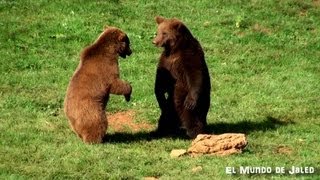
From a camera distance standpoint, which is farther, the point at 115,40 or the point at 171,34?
the point at 171,34

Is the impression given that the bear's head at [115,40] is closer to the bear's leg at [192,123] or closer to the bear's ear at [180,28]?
the bear's ear at [180,28]

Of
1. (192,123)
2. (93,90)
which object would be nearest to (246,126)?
(192,123)

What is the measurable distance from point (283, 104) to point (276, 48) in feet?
11.0

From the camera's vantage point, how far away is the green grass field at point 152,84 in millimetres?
8641

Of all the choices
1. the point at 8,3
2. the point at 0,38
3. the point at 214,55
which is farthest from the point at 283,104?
the point at 8,3

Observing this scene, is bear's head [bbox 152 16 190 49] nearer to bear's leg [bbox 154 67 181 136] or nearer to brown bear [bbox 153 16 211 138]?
brown bear [bbox 153 16 211 138]

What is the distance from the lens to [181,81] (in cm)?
990

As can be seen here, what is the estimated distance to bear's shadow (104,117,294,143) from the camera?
387 inches

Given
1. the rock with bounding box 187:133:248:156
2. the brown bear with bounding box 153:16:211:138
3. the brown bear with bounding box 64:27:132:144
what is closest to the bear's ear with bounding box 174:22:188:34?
the brown bear with bounding box 153:16:211:138

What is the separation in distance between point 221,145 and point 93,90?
1742mm

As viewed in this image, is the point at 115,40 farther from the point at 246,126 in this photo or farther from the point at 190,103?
the point at 246,126

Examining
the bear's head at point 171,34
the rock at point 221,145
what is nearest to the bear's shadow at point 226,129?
the rock at point 221,145

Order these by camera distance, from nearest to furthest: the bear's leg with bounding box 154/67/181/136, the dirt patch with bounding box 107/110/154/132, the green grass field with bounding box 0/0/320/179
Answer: the green grass field with bounding box 0/0/320/179, the bear's leg with bounding box 154/67/181/136, the dirt patch with bounding box 107/110/154/132

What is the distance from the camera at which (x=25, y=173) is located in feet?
26.9
